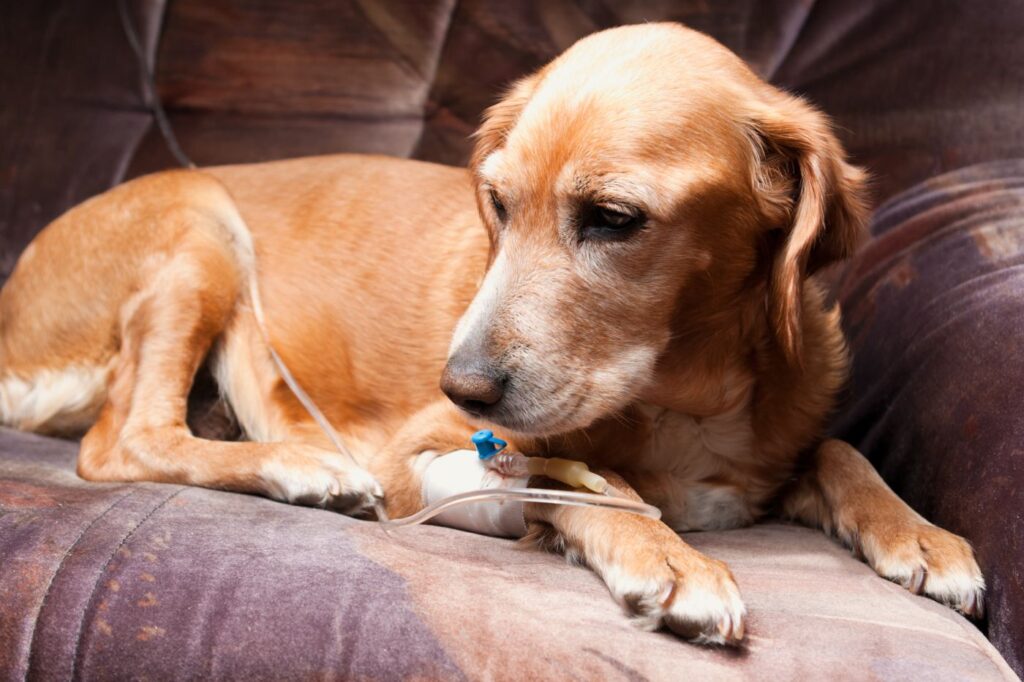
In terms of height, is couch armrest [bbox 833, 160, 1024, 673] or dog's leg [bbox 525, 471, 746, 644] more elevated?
couch armrest [bbox 833, 160, 1024, 673]

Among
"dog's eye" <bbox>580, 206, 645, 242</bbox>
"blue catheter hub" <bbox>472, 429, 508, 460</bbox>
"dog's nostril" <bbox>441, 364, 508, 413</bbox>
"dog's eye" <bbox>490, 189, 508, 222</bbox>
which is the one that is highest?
"dog's eye" <bbox>580, 206, 645, 242</bbox>

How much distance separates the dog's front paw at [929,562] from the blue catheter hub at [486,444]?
66 centimetres

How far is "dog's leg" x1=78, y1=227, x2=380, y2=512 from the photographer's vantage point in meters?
1.99

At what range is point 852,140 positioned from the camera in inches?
104

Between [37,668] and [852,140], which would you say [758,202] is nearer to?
[852,140]

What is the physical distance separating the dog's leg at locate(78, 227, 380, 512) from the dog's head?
49 centimetres

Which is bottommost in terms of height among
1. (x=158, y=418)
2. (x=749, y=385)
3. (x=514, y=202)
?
(x=158, y=418)

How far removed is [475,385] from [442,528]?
36cm

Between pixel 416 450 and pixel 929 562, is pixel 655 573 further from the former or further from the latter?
pixel 416 450

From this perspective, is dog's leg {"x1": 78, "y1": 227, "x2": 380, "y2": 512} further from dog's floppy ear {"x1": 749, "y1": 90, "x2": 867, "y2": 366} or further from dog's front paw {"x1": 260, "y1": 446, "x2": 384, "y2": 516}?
dog's floppy ear {"x1": 749, "y1": 90, "x2": 867, "y2": 366}

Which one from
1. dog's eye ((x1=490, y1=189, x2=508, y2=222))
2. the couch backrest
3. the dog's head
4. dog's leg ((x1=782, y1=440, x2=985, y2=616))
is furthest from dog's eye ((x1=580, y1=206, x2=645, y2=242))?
the couch backrest

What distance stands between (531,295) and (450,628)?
1.84ft

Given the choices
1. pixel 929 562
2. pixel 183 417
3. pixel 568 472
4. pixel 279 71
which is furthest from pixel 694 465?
pixel 279 71

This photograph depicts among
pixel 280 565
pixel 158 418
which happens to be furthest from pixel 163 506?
pixel 158 418
